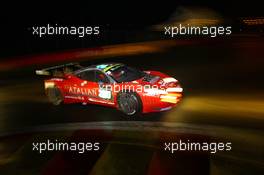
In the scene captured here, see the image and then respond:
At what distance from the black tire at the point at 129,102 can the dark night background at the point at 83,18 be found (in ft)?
4.48

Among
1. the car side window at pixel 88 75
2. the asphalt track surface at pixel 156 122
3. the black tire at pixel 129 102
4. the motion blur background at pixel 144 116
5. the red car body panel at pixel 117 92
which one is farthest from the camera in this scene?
the car side window at pixel 88 75

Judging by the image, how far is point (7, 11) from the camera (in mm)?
9383

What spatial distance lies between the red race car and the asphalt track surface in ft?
0.70

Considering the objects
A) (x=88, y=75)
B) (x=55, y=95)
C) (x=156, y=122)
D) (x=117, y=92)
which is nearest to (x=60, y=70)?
(x=55, y=95)

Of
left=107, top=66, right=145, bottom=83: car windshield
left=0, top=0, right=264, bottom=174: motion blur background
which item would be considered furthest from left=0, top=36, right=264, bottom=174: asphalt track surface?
left=107, top=66, right=145, bottom=83: car windshield

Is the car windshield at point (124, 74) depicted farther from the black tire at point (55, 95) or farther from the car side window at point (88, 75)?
the black tire at point (55, 95)

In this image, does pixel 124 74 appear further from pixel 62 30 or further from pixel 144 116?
pixel 62 30

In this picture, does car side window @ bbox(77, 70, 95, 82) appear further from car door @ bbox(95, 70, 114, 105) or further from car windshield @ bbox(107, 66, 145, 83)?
car windshield @ bbox(107, 66, 145, 83)

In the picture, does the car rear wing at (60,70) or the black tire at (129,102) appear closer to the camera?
the black tire at (129,102)

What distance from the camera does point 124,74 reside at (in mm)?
7844

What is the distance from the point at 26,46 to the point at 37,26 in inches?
26.8

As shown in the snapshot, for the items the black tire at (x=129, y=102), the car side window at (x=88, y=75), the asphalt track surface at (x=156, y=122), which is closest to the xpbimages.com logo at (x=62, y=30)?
the asphalt track surface at (x=156, y=122)

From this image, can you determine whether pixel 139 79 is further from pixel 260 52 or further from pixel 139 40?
pixel 260 52

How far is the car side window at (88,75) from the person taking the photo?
7.95m
